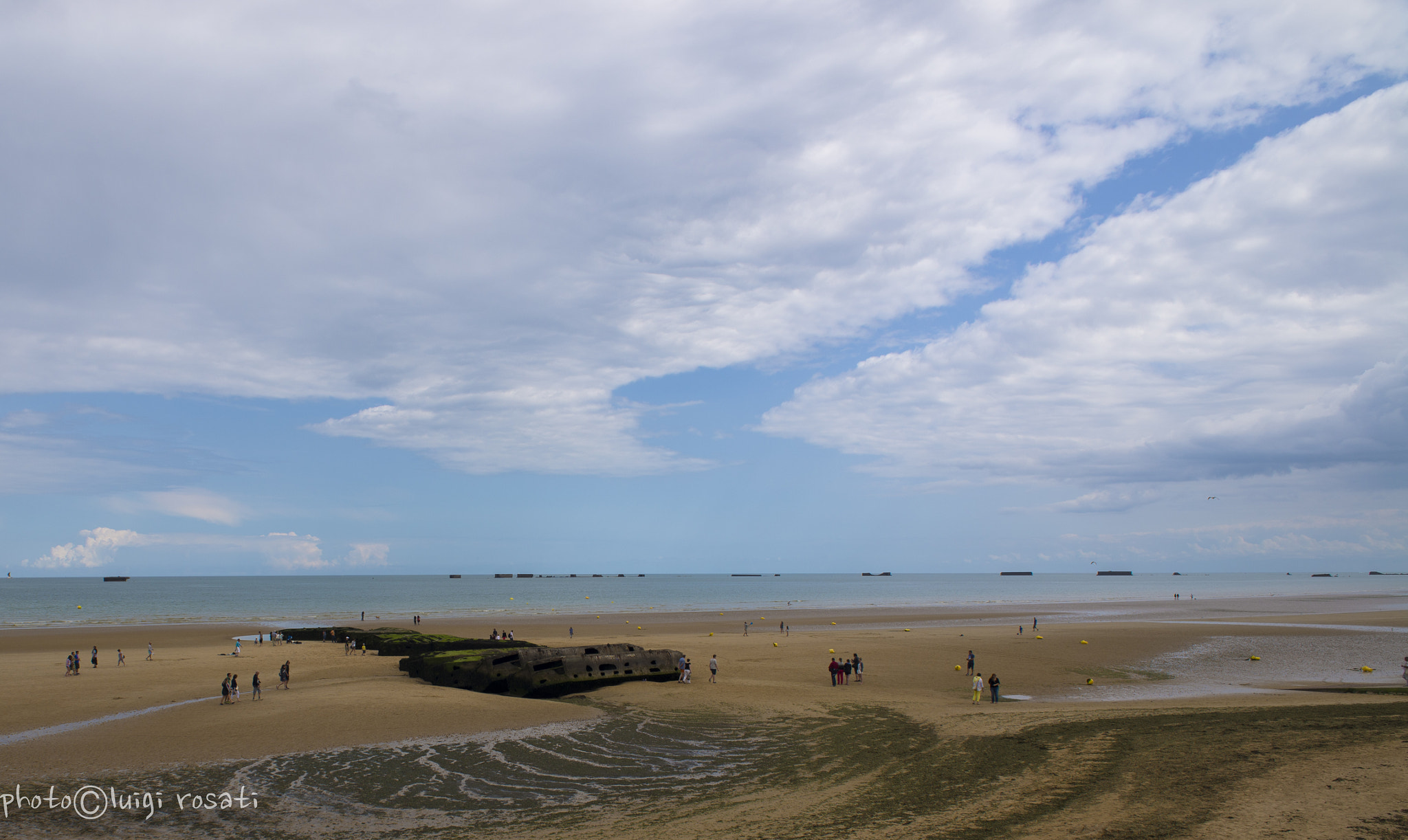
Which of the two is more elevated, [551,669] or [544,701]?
[551,669]

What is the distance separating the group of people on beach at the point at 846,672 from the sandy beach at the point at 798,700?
75 cm

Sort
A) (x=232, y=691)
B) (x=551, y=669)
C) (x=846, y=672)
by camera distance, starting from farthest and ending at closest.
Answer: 1. (x=846, y=672)
2. (x=551, y=669)
3. (x=232, y=691)

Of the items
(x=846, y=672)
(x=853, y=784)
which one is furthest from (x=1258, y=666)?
(x=853, y=784)

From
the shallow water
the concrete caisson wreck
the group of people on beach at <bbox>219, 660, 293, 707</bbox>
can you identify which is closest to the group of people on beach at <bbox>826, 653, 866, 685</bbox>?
the concrete caisson wreck

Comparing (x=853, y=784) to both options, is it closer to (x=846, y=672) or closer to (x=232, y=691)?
(x=846, y=672)

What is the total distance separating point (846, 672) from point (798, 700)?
6.62m

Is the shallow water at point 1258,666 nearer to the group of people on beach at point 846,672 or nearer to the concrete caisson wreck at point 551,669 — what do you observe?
the group of people on beach at point 846,672

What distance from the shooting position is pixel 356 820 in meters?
14.5

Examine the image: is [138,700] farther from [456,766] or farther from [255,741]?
[456,766]

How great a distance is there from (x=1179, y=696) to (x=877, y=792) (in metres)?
20.0

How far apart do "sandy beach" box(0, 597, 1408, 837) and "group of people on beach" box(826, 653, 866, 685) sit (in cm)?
75

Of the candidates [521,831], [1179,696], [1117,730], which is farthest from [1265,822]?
[1179,696]

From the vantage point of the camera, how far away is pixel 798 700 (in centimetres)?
2767

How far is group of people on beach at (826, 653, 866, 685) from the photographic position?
32.8 metres
